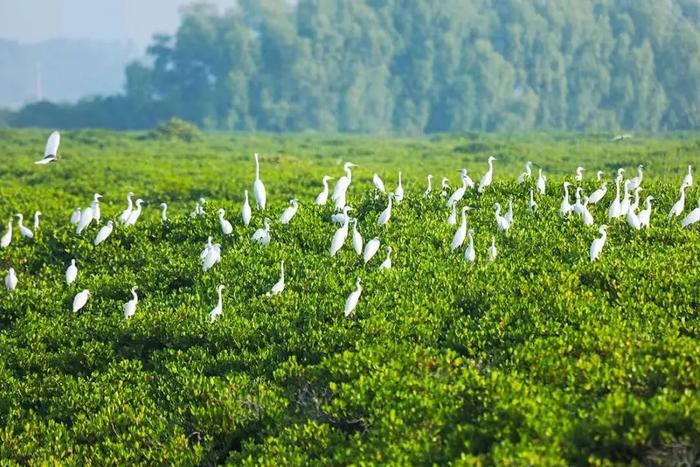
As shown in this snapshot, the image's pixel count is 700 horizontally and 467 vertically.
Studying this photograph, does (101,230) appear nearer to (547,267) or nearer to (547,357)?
(547,267)

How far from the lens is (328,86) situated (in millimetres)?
106250

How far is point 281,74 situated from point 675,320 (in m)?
98.0

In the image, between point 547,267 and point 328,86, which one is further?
point 328,86

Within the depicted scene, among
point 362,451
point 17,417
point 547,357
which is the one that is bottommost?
point 17,417

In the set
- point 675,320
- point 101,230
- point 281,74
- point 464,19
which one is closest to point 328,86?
point 281,74

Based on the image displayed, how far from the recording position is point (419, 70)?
105 metres

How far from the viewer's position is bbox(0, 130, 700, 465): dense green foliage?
30.3ft

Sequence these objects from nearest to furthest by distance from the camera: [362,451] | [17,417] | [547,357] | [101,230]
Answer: [362,451], [547,357], [17,417], [101,230]

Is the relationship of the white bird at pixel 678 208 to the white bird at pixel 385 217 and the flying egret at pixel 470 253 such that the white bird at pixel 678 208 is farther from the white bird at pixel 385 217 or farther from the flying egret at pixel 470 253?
the white bird at pixel 385 217

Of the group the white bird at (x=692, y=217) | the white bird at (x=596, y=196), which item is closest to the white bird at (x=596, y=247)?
the white bird at (x=692, y=217)

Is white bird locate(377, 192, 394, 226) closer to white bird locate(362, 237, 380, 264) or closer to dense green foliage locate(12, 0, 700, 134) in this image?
white bird locate(362, 237, 380, 264)

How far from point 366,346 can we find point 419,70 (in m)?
95.8

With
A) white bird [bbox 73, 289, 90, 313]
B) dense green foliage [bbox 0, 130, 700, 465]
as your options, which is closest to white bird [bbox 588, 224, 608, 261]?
dense green foliage [bbox 0, 130, 700, 465]

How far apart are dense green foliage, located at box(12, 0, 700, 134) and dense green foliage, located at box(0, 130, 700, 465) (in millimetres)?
83524
